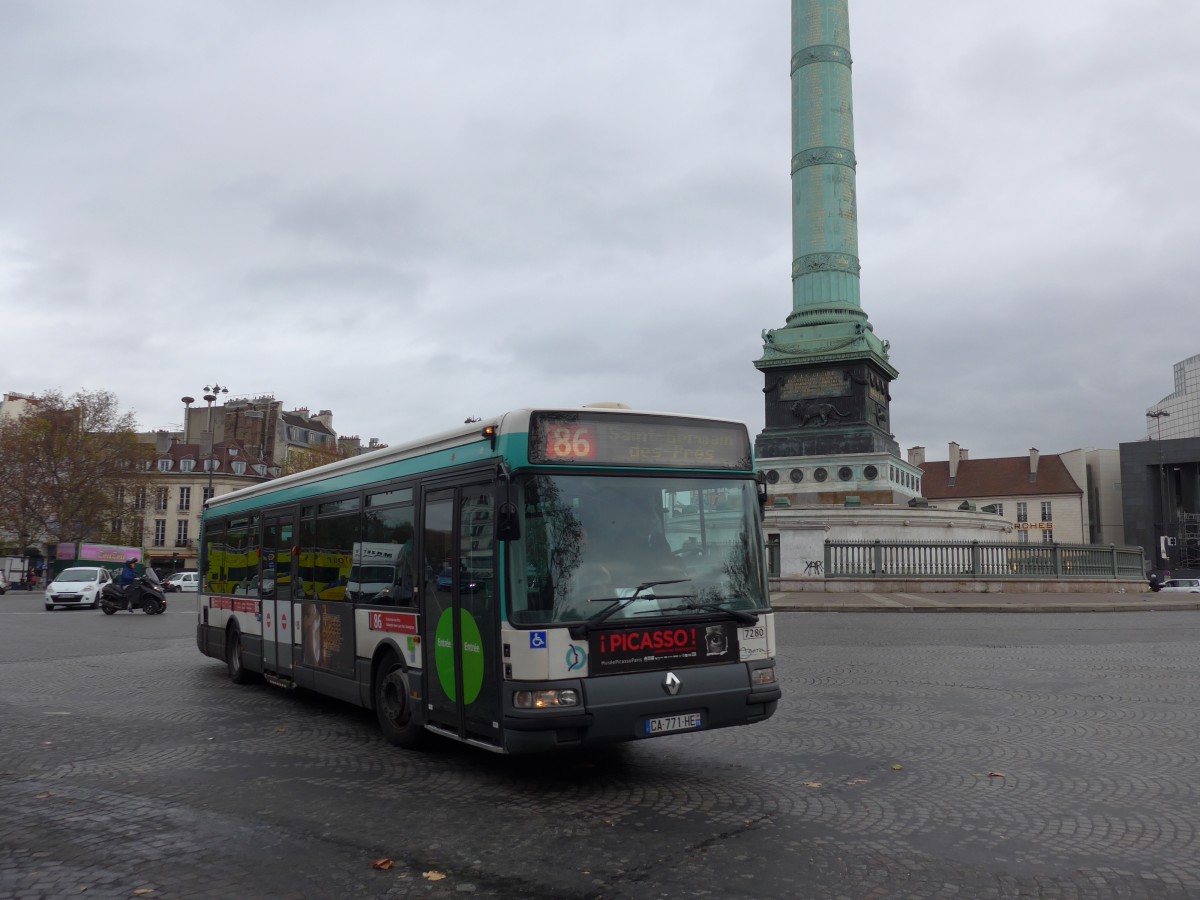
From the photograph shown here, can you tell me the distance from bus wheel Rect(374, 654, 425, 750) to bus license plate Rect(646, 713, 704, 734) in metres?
1.98

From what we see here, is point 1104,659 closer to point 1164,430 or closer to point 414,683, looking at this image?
point 414,683

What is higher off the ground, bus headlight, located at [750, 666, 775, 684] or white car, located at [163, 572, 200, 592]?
bus headlight, located at [750, 666, 775, 684]

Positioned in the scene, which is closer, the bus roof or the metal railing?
the bus roof

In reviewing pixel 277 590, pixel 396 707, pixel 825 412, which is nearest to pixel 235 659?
pixel 277 590

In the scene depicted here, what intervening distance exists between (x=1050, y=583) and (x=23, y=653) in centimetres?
2519

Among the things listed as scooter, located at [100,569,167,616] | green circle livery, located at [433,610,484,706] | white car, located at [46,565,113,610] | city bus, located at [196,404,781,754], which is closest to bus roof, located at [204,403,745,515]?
city bus, located at [196,404,781,754]

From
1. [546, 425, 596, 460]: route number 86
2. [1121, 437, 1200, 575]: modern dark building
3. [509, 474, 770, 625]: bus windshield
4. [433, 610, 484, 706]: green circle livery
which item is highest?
[1121, 437, 1200, 575]: modern dark building

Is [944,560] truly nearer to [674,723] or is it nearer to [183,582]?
[674,723]

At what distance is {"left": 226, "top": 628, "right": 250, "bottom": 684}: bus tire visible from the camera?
39.0 ft

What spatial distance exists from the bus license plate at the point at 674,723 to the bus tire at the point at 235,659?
700 cm

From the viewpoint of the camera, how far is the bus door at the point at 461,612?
6531 millimetres

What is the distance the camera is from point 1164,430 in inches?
4183

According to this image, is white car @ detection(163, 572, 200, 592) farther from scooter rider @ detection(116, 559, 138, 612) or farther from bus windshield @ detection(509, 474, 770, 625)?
bus windshield @ detection(509, 474, 770, 625)

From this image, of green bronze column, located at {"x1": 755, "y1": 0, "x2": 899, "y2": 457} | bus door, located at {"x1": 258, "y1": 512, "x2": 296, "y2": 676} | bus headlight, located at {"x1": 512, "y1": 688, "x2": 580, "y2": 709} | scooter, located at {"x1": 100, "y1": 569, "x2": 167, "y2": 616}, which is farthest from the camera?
green bronze column, located at {"x1": 755, "y1": 0, "x2": 899, "y2": 457}
